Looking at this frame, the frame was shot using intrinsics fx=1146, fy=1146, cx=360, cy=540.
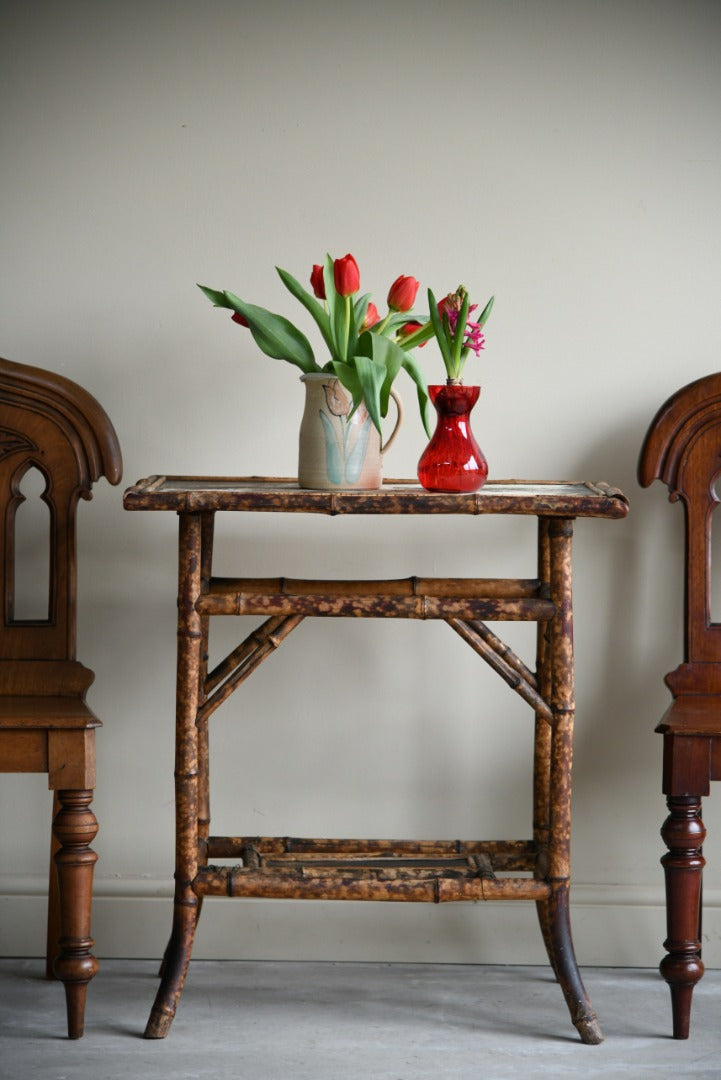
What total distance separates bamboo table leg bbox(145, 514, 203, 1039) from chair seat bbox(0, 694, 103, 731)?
147 mm

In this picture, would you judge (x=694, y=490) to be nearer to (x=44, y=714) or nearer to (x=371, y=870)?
(x=371, y=870)

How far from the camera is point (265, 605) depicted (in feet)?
5.85

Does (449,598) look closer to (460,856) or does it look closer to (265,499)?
(265,499)

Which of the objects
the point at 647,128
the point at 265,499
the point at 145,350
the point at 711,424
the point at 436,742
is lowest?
the point at 436,742

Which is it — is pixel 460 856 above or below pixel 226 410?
below

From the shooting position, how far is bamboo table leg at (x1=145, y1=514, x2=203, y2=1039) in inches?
71.1

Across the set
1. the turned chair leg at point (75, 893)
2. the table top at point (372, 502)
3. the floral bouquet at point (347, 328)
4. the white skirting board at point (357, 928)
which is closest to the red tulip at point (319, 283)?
the floral bouquet at point (347, 328)

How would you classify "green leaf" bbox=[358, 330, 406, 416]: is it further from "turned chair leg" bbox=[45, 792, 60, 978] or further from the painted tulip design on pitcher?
"turned chair leg" bbox=[45, 792, 60, 978]

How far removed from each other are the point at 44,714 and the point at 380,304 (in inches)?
38.6

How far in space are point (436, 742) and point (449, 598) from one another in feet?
1.79

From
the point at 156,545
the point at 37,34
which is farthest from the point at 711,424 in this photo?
the point at 37,34

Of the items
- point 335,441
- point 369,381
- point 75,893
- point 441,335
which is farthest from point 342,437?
point 75,893

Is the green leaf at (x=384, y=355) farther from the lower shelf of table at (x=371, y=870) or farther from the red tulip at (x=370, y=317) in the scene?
the lower shelf of table at (x=371, y=870)

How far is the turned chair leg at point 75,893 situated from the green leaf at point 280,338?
78 cm
